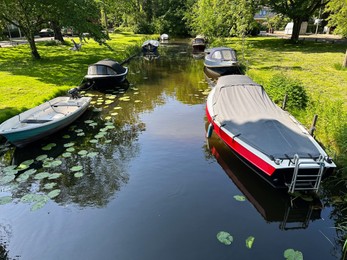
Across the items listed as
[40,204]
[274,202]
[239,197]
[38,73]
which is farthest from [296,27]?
[40,204]

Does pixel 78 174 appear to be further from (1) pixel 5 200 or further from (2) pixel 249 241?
(2) pixel 249 241

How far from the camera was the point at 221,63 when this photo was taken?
19.9 m

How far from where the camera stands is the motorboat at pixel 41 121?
29.7 ft

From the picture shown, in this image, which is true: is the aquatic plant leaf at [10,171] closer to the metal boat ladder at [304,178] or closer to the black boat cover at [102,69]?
the metal boat ladder at [304,178]

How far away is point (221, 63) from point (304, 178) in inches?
564

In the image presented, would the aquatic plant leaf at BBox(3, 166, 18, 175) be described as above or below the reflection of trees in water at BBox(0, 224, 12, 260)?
above

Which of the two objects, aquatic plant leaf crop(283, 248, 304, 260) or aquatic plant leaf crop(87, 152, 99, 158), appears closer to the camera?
aquatic plant leaf crop(283, 248, 304, 260)

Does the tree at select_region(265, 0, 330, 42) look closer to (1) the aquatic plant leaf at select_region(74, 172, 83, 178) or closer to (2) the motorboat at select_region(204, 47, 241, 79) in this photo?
(2) the motorboat at select_region(204, 47, 241, 79)

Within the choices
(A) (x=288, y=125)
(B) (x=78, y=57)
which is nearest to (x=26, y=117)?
(A) (x=288, y=125)

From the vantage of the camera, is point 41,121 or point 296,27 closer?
point 41,121

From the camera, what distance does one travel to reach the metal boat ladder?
22.0 feet

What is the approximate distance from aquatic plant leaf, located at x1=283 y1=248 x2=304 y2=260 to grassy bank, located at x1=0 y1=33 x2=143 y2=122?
34.8 feet

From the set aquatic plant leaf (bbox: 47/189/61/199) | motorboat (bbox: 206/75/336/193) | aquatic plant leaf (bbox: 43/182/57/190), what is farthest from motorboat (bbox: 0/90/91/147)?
motorboat (bbox: 206/75/336/193)

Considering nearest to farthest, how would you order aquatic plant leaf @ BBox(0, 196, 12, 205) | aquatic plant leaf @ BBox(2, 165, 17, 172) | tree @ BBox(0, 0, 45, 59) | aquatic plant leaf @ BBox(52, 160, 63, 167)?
aquatic plant leaf @ BBox(0, 196, 12, 205)
aquatic plant leaf @ BBox(2, 165, 17, 172)
aquatic plant leaf @ BBox(52, 160, 63, 167)
tree @ BBox(0, 0, 45, 59)
